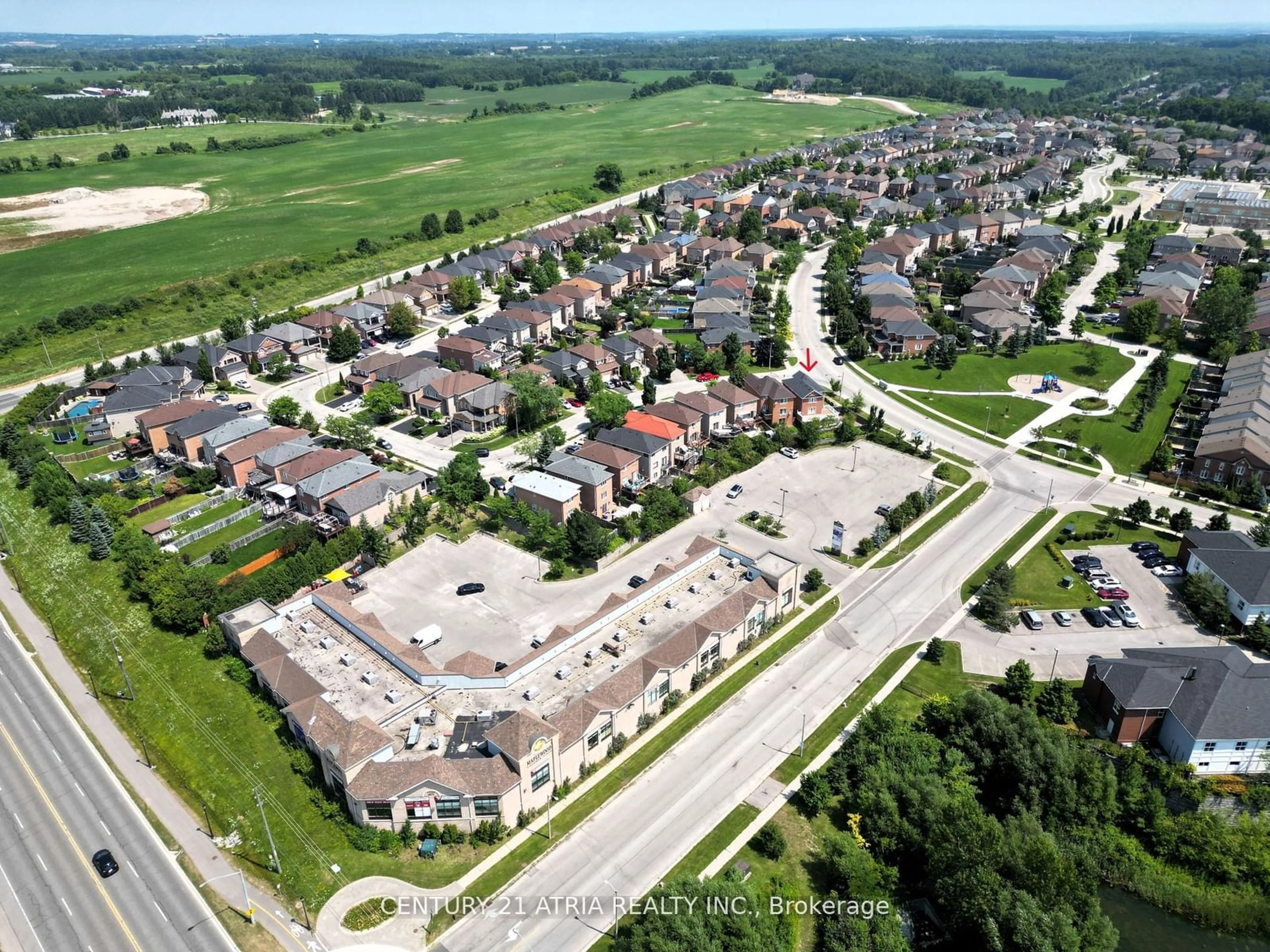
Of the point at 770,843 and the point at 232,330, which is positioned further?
the point at 232,330

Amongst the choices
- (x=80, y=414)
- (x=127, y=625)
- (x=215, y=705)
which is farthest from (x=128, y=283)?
(x=215, y=705)

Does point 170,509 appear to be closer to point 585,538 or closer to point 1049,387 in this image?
point 585,538

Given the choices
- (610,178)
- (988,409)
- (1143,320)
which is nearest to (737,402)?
(988,409)

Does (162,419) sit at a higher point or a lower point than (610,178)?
lower

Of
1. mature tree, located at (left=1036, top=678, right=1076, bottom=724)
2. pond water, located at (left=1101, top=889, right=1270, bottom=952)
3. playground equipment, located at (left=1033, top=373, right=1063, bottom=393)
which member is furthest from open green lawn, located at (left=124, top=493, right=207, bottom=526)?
playground equipment, located at (left=1033, top=373, right=1063, bottom=393)

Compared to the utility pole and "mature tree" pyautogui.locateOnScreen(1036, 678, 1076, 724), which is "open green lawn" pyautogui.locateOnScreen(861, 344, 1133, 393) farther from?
the utility pole

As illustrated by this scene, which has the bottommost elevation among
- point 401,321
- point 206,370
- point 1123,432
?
point 1123,432

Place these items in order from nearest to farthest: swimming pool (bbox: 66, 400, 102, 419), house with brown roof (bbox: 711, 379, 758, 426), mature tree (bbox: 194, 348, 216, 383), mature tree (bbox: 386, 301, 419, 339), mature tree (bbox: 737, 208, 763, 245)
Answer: house with brown roof (bbox: 711, 379, 758, 426), swimming pool (bbox: 66, 400, 102, 419), mature tree (bbox: 194, 348, 216, 383), mature tree (bbox: 386, 301, 419, 339), mature tree (bbox: 737, 208, 763, 245)
